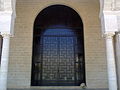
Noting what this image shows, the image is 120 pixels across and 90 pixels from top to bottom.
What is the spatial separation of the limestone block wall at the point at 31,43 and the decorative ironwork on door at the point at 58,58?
0.57 meters

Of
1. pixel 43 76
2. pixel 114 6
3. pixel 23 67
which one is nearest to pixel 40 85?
pixel 43 76

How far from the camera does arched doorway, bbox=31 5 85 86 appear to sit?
1232cm

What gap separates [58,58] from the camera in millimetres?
12539

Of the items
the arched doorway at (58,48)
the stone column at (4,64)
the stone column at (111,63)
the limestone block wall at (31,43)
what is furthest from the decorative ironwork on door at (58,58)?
the stone column at (4,64)

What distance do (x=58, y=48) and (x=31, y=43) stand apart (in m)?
1.65

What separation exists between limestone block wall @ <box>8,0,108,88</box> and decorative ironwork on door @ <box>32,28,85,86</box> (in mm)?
568

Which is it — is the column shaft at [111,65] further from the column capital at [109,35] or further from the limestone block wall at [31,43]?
the limestone block wall at [31,43]

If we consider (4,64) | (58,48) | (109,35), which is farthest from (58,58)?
(4,64)

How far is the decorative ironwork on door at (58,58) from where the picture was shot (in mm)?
12281

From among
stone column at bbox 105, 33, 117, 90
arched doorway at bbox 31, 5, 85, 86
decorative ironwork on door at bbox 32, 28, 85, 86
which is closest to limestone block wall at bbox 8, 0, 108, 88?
arched doorway at bbox 31, 5, 85, 86

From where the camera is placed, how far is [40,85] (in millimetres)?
12133

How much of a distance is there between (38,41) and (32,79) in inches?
91.1

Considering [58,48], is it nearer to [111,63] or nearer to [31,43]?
[31,43]

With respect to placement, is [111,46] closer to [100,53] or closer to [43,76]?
[100,53]
